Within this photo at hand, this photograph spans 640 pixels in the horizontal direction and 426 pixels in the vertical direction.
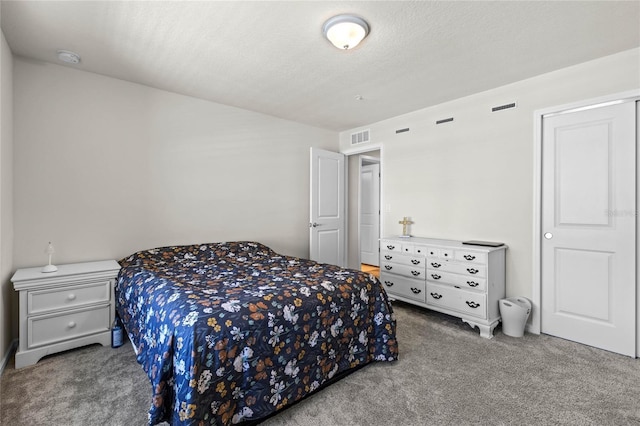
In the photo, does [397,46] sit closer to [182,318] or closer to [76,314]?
[182,318]

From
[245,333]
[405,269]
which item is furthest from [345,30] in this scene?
[405,269]

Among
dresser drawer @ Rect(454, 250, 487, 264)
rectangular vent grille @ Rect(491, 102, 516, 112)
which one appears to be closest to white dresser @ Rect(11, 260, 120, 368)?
dresser drawer @ Rect(454, 250, 487, 264)

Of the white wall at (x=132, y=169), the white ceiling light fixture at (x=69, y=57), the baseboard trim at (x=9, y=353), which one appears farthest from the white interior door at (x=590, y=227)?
the baseboard trim at (x=9, y=353)

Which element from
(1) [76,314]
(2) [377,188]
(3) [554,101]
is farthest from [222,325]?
(2) [377,188]

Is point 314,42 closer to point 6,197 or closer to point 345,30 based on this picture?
point 345,30

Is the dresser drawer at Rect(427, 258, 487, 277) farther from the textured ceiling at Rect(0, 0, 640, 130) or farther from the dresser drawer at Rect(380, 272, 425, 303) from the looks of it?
the textured ceiling at Rect(0, 0, 640, 130)

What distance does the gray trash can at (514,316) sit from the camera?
2.84 m

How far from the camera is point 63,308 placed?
2.43 m

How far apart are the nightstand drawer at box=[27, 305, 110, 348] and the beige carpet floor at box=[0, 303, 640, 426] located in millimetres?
165

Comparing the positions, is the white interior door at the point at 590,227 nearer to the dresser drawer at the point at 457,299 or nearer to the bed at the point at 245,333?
the dresser drawer at the point at 457,299

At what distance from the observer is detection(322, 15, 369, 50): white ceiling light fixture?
2.03 metres

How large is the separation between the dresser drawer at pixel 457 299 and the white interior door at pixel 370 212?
116 inches

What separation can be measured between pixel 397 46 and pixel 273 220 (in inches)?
105

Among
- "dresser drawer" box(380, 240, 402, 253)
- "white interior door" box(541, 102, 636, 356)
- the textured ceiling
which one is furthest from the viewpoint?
"dresser drawer" box(380, 240, 402, 253)
